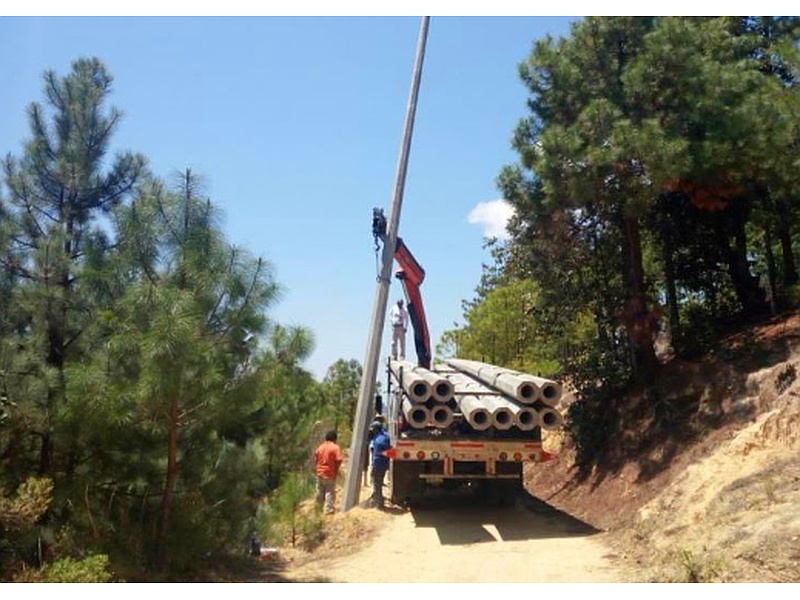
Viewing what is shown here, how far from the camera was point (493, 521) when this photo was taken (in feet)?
37.2

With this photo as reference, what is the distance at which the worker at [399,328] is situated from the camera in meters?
16.1

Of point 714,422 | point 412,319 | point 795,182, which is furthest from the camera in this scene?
point 412,319

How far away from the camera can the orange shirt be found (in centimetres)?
1280

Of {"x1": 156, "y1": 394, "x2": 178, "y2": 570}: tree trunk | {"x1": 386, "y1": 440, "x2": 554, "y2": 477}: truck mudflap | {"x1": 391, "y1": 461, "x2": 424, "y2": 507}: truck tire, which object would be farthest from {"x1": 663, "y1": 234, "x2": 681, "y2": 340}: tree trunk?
{"x1": 156, "y1": 394, "x2": 178, "y2": 570}: tree trunk

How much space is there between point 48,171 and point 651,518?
8671mm

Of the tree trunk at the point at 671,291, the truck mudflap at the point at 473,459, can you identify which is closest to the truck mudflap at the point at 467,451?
the truck mudflap at the point at 473,459

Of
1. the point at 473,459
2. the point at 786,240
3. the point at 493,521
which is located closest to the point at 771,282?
the point at 786,240

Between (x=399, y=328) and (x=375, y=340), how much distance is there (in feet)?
9.33

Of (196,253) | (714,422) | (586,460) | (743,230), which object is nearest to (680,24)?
(743,230)

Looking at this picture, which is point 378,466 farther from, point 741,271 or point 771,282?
point 741,271

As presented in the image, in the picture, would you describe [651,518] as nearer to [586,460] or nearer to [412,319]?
[586,460]

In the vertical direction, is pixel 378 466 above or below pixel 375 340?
below

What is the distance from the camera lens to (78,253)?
8836 millimetres

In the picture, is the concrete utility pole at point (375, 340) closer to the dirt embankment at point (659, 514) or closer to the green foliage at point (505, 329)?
the dirt embankment at point (659, 514)
